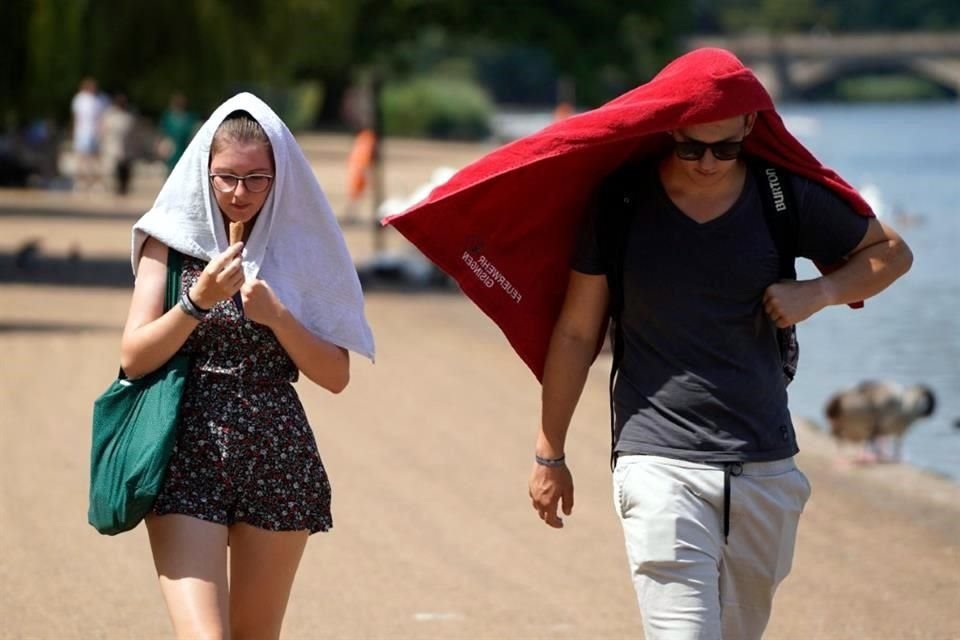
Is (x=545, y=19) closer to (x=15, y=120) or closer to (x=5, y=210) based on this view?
(x=5, y=210)

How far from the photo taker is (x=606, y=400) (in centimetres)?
1312

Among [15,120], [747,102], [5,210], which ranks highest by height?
[747,102]

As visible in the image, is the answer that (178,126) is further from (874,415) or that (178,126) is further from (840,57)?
(840,57)

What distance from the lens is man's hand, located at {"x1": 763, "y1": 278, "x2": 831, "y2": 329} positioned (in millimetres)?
4488

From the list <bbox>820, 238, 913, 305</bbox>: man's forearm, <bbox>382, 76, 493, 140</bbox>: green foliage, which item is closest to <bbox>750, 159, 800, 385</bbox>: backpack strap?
<bbox>820, 238, 913, 305</bbox>: man's forearm

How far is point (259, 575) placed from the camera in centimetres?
466

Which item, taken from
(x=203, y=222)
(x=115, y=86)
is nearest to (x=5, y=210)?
(x=115, y=86)

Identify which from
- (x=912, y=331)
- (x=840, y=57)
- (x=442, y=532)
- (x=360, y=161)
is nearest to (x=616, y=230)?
(x=442, y=532)

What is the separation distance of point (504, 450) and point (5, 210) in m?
21.3

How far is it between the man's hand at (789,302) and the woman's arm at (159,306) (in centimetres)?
121

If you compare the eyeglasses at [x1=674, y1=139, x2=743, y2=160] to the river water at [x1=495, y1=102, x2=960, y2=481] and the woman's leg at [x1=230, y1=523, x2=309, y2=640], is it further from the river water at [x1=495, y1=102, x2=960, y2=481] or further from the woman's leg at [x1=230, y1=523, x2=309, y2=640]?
the river water at [x1=495, y1=102, x2=960, y2=481]

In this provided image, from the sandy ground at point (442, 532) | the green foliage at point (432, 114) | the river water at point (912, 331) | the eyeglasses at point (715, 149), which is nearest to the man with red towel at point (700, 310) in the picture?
the eyeglasses at point (715, 149)

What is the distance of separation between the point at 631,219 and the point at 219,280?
3.18 ft

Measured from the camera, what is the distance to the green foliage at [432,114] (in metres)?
66.8
